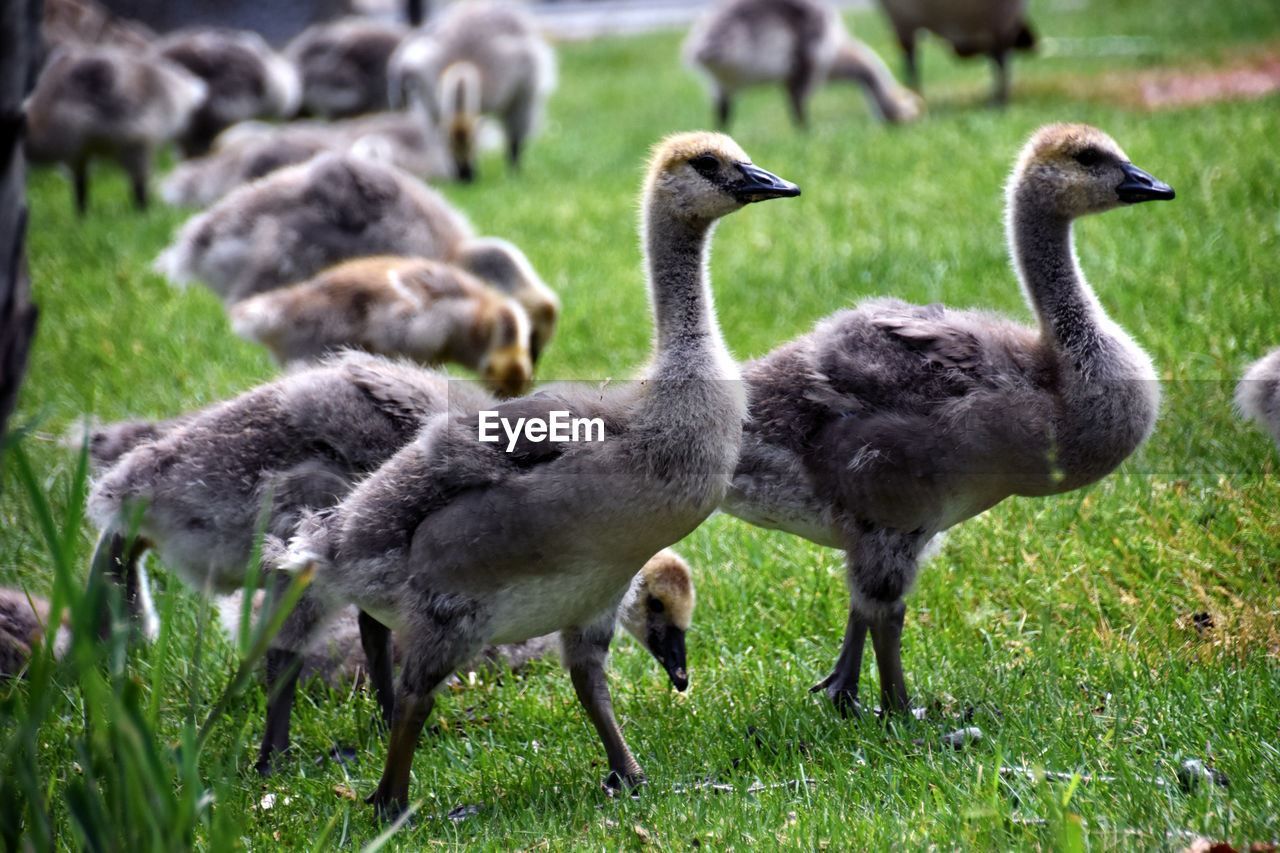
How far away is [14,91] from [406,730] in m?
2.00

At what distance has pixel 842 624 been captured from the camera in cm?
501

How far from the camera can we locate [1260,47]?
1545 centimetres

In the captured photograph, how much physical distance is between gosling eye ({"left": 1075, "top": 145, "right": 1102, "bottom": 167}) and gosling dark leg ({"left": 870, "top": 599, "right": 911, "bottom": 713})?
1568 mm

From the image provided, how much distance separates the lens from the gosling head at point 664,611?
15.0 ft

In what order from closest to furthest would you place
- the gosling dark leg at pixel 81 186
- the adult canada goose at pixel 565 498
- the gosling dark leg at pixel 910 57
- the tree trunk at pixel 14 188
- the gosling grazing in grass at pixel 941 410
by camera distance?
the tree trunk at pixel 14 188
the adult canada goose at pixel 565 498
the gosling grazing in grass at pixel 941 410
the gosling dark leg at pixel 81 186
the gosling dark leg at pixel 910 57

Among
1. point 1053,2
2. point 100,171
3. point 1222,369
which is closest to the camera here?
point 1222,369

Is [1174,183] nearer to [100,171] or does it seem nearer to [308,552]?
[308,552]

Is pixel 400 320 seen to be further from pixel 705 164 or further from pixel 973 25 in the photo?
pixel 973 25

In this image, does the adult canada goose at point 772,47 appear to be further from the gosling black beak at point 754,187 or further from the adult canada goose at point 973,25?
the gosling black beak at point 754,187

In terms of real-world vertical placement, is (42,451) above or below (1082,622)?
below

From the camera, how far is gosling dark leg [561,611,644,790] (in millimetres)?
3951

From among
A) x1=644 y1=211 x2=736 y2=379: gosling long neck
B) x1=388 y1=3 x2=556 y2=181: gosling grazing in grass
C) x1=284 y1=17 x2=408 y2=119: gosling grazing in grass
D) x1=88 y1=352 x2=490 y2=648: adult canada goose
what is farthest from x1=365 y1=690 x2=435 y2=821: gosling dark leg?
x1=284 y1=17 x2=408 y2=119: gosling grazing in grass

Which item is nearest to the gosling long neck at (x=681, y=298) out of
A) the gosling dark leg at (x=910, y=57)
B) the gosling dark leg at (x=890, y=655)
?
the gosling dark leg at (x=890, y=655)

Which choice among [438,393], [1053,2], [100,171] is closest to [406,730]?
[438,393]
